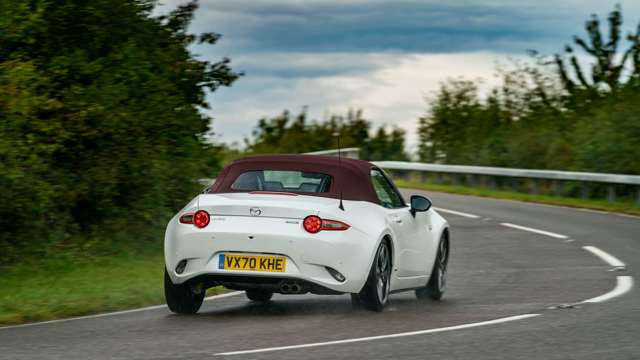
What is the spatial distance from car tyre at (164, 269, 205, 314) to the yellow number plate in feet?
1.79

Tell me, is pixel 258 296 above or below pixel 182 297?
below

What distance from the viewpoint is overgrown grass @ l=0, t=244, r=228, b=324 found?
37.7 ft

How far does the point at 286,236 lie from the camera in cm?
1041

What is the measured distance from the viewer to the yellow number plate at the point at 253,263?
34.3 feet

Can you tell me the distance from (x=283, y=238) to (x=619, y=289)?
4717 mm

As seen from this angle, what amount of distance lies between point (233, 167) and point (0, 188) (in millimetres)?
4822

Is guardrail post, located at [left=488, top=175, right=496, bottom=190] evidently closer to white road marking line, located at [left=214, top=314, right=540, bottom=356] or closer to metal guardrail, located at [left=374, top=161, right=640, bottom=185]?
metal guardrail, located at [left=374, top=161, right=640, bottom=185]

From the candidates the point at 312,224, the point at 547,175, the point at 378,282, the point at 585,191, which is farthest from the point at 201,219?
the point at 547,175

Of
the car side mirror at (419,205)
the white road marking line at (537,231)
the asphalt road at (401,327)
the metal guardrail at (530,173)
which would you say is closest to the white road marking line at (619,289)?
Result: the asphalt road at (401,327)

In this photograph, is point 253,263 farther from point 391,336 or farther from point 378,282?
point 391,336

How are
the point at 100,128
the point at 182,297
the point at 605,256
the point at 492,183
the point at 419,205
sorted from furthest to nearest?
the point at 492,183 < the point at 605,256 < the point at 100,128 < the point at 419,205 < the point at 182,297

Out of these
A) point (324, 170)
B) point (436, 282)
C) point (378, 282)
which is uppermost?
point (324, 170)

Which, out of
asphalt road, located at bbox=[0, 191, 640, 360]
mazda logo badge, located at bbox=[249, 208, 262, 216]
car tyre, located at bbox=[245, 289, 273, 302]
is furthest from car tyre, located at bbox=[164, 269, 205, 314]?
car tyre, located at bbox=[245, 289, 273, 302]

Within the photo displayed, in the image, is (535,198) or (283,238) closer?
(283,238)
